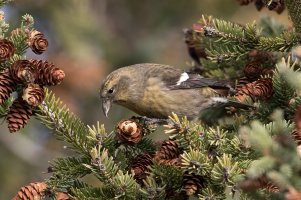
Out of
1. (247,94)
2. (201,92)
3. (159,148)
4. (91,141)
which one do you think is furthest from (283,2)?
(201,92)

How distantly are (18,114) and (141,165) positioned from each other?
2.12ft

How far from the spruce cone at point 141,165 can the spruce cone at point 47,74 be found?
556mm

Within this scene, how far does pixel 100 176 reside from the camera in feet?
9.43

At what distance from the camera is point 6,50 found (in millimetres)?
3066

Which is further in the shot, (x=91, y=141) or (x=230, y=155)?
(x=91, y=141)

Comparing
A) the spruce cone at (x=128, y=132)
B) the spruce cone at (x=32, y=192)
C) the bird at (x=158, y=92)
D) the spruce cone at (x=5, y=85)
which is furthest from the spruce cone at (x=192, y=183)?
the bird at (x=158, y=92)

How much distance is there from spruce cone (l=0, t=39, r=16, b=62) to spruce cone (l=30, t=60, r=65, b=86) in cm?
12

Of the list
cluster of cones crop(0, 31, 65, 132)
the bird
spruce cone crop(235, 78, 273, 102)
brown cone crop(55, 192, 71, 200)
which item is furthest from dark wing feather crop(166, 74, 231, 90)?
brown cone crop(55, 192, 71, 200)

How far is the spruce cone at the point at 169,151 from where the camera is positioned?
3031mm

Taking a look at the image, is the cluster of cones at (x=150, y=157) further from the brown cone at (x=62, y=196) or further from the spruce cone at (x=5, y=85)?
the spruce cone at (x=5, y=85)

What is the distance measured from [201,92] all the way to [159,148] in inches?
82.9

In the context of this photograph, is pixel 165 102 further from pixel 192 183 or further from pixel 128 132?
pixel 192 183

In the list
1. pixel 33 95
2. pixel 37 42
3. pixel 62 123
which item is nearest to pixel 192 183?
pixel 62 123

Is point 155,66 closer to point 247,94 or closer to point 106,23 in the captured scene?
point 247,94
